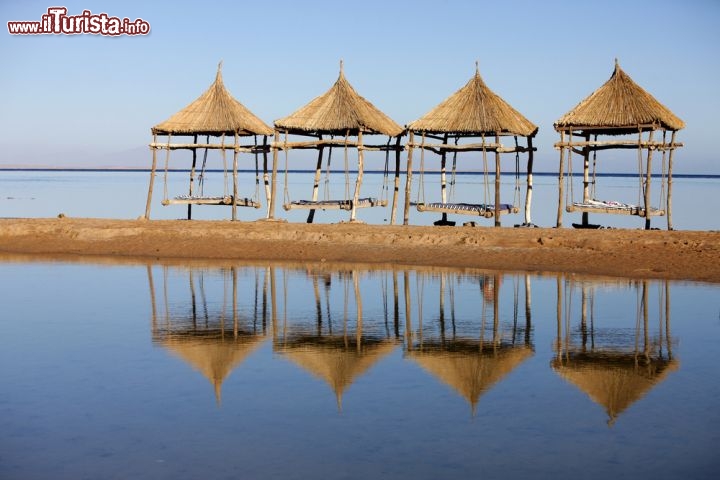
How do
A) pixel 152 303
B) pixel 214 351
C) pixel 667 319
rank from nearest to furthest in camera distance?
pixel 214 351 < pixel 667 319 < pixel 152 303

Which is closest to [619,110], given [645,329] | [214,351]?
[645,329]

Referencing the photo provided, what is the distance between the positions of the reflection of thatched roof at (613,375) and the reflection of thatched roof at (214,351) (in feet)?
11.9

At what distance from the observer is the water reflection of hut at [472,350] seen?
10508 millimetres

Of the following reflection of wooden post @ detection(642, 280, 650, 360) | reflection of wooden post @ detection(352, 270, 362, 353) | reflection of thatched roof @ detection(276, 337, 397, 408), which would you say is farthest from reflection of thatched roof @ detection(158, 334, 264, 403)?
reflection of wooden post @ detection(642, 280, 650, 360)

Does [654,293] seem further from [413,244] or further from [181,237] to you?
[181,237]

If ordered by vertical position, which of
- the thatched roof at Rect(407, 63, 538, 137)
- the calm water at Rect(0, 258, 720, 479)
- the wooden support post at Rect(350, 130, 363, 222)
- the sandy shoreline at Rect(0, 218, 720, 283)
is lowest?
the calm water at Rect(0, 258, 720, 479)

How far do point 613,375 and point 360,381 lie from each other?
2.73 m

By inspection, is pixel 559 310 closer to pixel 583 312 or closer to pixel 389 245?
pixel 583 312

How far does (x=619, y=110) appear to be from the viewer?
23.2 metres

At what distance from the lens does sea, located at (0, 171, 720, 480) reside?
7.84 metres

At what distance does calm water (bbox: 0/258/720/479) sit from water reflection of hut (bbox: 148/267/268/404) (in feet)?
0.15

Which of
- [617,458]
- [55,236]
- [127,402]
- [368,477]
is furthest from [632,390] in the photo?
[55,236]

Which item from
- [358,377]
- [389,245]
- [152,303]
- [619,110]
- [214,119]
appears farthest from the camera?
[214,119]

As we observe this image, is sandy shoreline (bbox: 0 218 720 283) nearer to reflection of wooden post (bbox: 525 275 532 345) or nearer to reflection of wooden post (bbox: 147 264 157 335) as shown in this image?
reflection of wooden post (bbox: 525 275 532 345)
